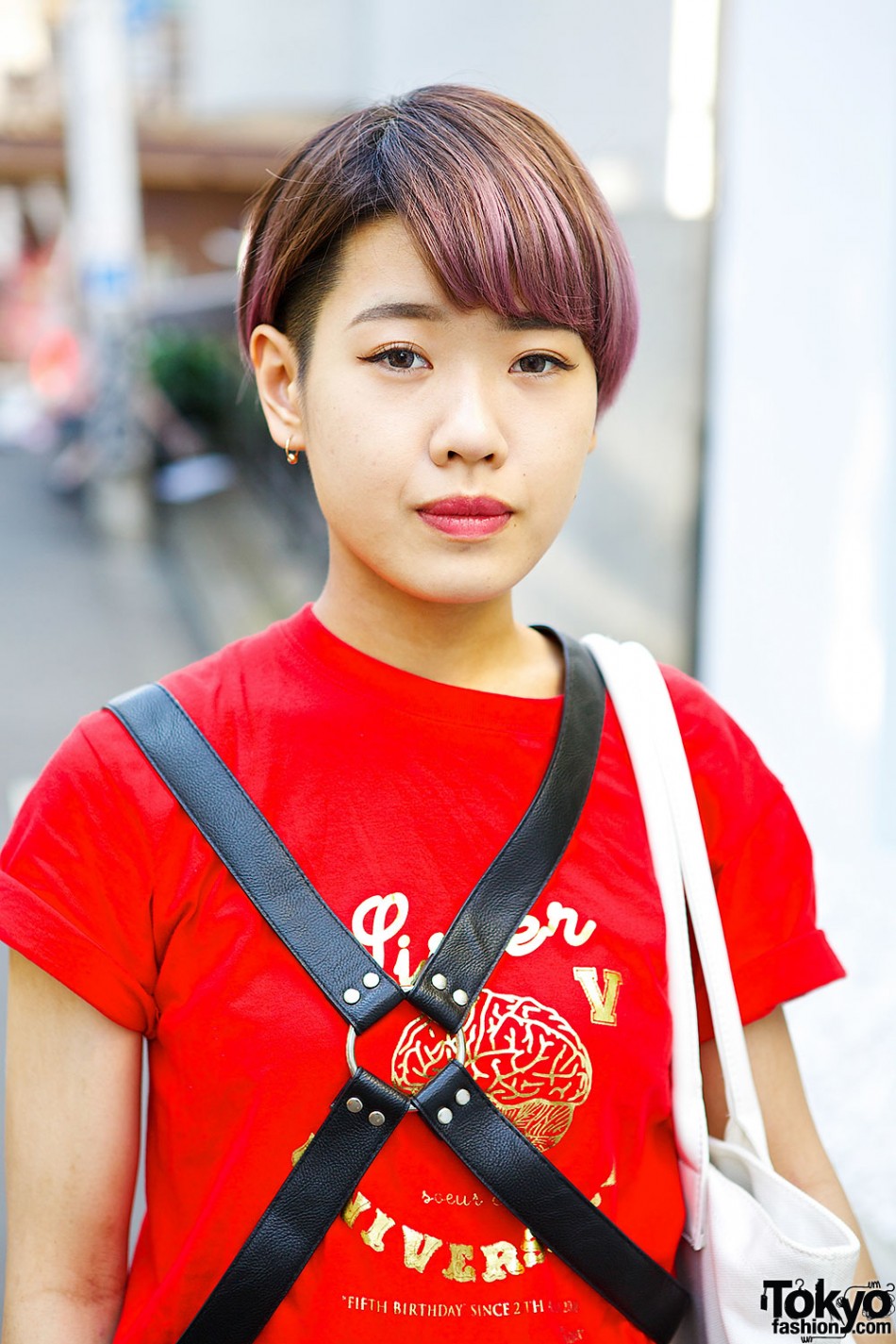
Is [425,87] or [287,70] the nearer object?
[425,87]

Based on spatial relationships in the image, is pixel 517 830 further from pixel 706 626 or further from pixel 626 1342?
pixel 706 626

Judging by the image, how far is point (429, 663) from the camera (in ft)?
4.95

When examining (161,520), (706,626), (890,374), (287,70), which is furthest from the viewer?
(287,70)

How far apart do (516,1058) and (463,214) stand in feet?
2.71

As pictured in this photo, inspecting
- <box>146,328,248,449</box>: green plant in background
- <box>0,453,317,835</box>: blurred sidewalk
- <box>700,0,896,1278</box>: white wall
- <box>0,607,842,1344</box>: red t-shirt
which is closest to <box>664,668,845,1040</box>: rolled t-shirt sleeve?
<box>0,607,842,1344</box>: red t-shirt

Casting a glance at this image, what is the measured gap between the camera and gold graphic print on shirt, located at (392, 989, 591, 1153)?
4.36ft

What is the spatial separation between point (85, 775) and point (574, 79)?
4150 millimetres

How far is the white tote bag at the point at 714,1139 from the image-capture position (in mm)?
1424

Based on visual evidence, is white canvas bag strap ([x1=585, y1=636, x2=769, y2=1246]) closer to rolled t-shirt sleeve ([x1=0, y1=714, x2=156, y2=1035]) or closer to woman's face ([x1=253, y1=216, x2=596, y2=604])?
woman's face ([x1=253, y1=216, x2=596, y2=604])

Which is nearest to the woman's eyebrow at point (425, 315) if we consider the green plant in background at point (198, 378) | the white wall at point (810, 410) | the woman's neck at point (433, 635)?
the woman's neck at point (433, 635)

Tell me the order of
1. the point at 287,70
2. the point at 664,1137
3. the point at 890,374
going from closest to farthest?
the point at 664,1137
the point at 890,374
the point at 287,70

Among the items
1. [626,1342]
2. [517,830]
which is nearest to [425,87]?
[517,830]

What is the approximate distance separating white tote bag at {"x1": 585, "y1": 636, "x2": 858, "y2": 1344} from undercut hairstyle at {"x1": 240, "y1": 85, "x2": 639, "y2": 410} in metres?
0.47

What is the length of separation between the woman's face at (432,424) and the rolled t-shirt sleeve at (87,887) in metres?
0.36
